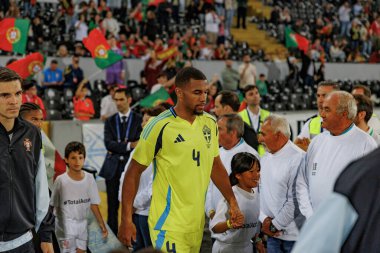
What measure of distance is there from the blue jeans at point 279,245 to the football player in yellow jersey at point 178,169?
3.51ft

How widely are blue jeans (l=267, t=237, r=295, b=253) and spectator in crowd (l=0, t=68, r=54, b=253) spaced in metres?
2.37

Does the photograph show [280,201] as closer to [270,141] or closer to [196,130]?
[270,141]

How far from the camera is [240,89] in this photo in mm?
18312

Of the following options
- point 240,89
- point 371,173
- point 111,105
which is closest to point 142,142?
point 371,173

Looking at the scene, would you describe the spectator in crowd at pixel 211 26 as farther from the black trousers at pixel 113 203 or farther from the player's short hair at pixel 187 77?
the player's short hair at pixel 187 77

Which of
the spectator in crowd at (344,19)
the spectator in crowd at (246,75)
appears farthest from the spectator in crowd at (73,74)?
the spectator in crowd at (344,19)

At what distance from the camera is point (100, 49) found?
13.7m

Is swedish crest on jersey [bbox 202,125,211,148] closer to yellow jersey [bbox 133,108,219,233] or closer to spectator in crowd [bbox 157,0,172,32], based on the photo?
yellow jersey [bbox 133,108,219,233]

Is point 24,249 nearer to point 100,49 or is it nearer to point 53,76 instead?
point 100,49

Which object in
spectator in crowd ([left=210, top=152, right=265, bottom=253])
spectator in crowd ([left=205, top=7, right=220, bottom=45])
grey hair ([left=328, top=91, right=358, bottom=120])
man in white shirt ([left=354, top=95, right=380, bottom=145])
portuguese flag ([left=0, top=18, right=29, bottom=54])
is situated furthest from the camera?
spectator in crowd ([left=205, top=7, right=220, bottom=45])

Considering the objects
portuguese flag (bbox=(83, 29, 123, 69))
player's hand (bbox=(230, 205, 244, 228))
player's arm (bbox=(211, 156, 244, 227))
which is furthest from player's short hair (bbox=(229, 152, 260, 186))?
portuguese flag (bbox=(83, 29, 123, 69))

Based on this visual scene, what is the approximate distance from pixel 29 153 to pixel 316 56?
20.8 meters

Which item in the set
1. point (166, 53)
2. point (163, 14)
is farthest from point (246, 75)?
point (163, 14)

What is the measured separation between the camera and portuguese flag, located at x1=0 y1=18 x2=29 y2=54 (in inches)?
463
